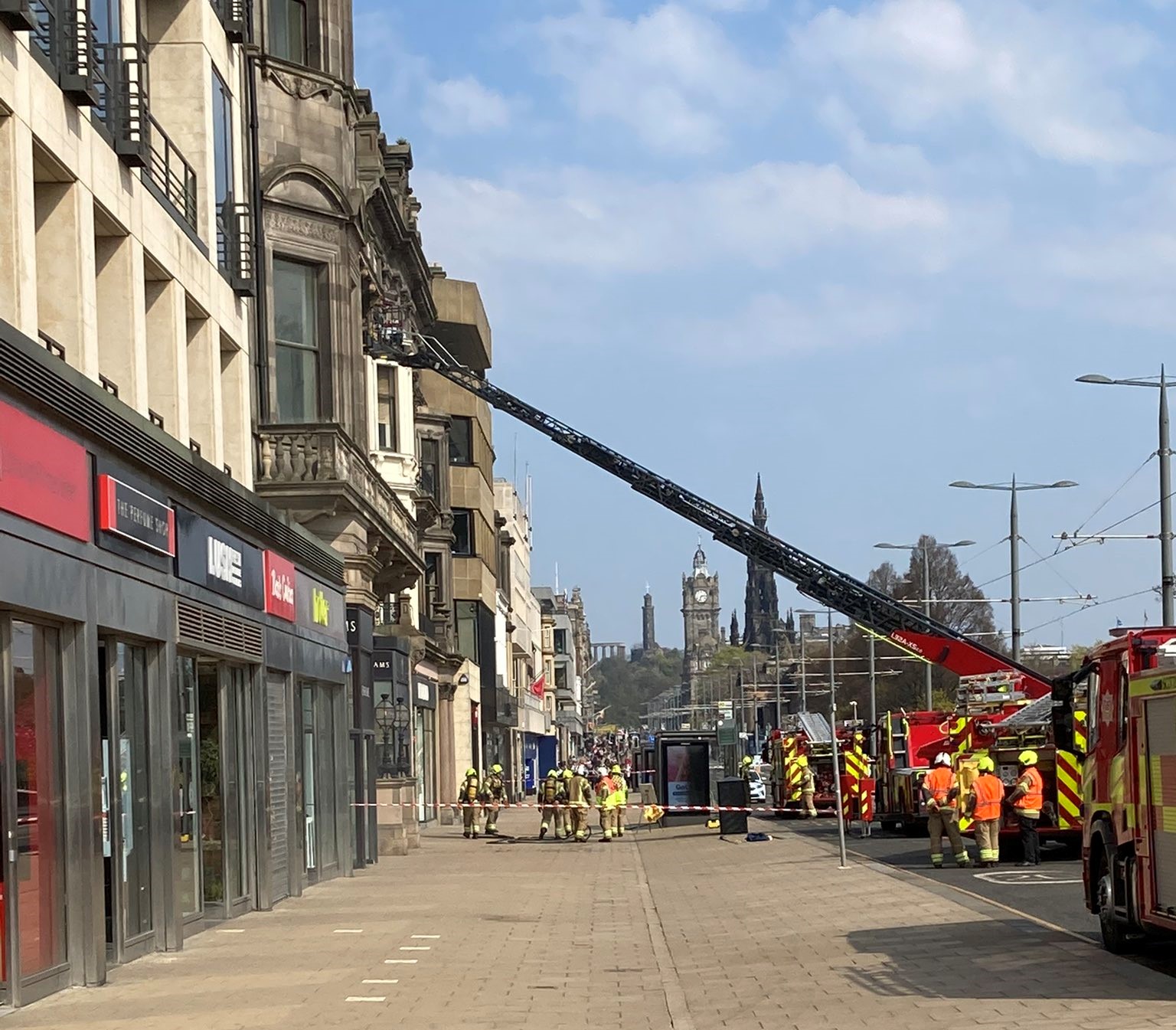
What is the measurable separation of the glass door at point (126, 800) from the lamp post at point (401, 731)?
68.5ft

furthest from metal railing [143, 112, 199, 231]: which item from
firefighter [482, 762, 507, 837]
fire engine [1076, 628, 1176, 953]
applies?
firefighter [482, 762, 507, 837]

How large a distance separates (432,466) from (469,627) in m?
14.2

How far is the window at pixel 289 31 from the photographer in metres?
30.7

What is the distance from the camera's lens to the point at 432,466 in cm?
5834

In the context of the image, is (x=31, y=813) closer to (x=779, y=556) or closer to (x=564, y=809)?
(x=779, y=556)

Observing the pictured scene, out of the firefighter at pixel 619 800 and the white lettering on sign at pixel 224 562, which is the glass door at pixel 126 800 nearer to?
the white lettering on sign at pixel 224 562

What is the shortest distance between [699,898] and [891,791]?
1727 cm

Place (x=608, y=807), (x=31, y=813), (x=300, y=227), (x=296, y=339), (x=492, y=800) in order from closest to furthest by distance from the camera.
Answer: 1. (x=31, y=813)
2. (x=296, y=339)
3. (x=300, y=227)
4. (x=608, y=807)
5. (x=492, y=800)

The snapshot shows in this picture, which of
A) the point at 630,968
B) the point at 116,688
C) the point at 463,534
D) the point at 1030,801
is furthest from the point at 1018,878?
the point at 463,534

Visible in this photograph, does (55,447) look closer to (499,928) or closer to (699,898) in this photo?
(499,928)

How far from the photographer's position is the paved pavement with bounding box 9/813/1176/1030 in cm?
1288

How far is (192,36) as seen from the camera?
23.6 m

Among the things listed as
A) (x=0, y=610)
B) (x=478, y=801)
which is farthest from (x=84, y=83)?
(x=478, y=801)

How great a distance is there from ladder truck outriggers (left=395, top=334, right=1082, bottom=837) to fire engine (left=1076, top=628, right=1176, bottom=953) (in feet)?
49.6
